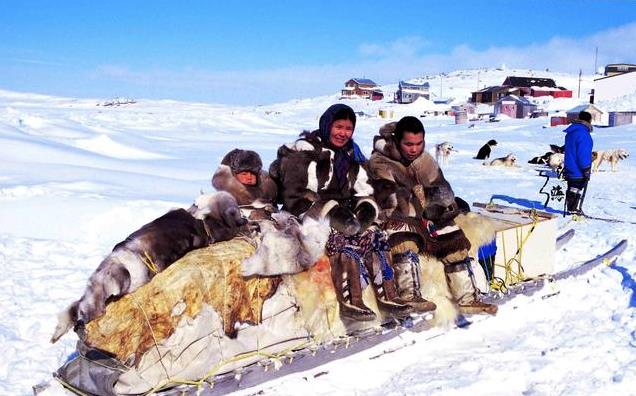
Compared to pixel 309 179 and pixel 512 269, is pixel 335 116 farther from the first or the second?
pixel 512 269

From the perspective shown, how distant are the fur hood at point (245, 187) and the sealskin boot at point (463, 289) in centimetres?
128

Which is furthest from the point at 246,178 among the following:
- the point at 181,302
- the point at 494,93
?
the point at 494,93

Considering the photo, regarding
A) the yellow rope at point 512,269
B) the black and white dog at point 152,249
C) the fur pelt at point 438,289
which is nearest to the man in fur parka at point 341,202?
the fur pelt at point 438,289

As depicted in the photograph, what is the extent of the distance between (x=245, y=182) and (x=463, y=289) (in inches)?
62.8

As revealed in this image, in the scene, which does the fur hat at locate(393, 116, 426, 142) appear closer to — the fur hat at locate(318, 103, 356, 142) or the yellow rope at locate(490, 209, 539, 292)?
the fur hat at locate(318, 103, 356, 142)

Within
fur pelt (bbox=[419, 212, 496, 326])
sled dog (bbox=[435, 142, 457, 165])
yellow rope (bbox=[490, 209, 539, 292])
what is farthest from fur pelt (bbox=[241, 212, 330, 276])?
sled dog (bbox=[435, 142, 457, 165])

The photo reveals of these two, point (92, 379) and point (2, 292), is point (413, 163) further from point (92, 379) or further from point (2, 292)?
point (2, 292)

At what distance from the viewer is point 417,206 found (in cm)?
376

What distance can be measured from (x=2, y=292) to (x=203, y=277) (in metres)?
2.31

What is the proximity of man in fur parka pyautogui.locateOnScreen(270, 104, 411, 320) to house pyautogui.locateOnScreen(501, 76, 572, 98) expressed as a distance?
58.7 meters

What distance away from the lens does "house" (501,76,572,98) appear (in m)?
58.9

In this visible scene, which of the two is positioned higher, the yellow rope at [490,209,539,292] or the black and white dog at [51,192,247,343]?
the black and white dog at [51,192,247,343]

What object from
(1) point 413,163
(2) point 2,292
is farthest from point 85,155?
(1) point 413,163

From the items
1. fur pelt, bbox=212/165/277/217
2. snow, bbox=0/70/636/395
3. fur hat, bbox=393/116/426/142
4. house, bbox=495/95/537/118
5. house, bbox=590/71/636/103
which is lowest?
snow, bbox=0/70/636/395
